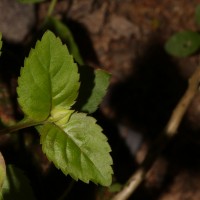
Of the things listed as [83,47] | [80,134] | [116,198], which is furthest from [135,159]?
[80,134]

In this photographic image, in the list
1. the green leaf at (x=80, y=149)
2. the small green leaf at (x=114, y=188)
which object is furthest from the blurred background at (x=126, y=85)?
the green leaf at (x=80, y=149)

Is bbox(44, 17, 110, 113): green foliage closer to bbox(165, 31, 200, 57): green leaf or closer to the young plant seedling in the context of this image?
the young plant seedling

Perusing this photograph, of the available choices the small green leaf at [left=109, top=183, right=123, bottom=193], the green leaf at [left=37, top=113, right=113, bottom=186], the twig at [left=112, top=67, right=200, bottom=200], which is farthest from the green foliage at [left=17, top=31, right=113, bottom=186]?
the small green leaf at [left=109, top=183, right=123, bottom=193]

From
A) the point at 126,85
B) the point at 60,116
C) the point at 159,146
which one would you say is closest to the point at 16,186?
the point at 60,116

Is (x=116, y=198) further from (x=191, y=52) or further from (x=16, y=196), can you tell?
(x=191, y=52)

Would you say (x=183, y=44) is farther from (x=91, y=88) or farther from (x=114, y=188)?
(x=91, y=88)

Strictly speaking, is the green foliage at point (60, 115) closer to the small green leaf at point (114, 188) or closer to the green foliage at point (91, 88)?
the green foliage at point (91, 88)
